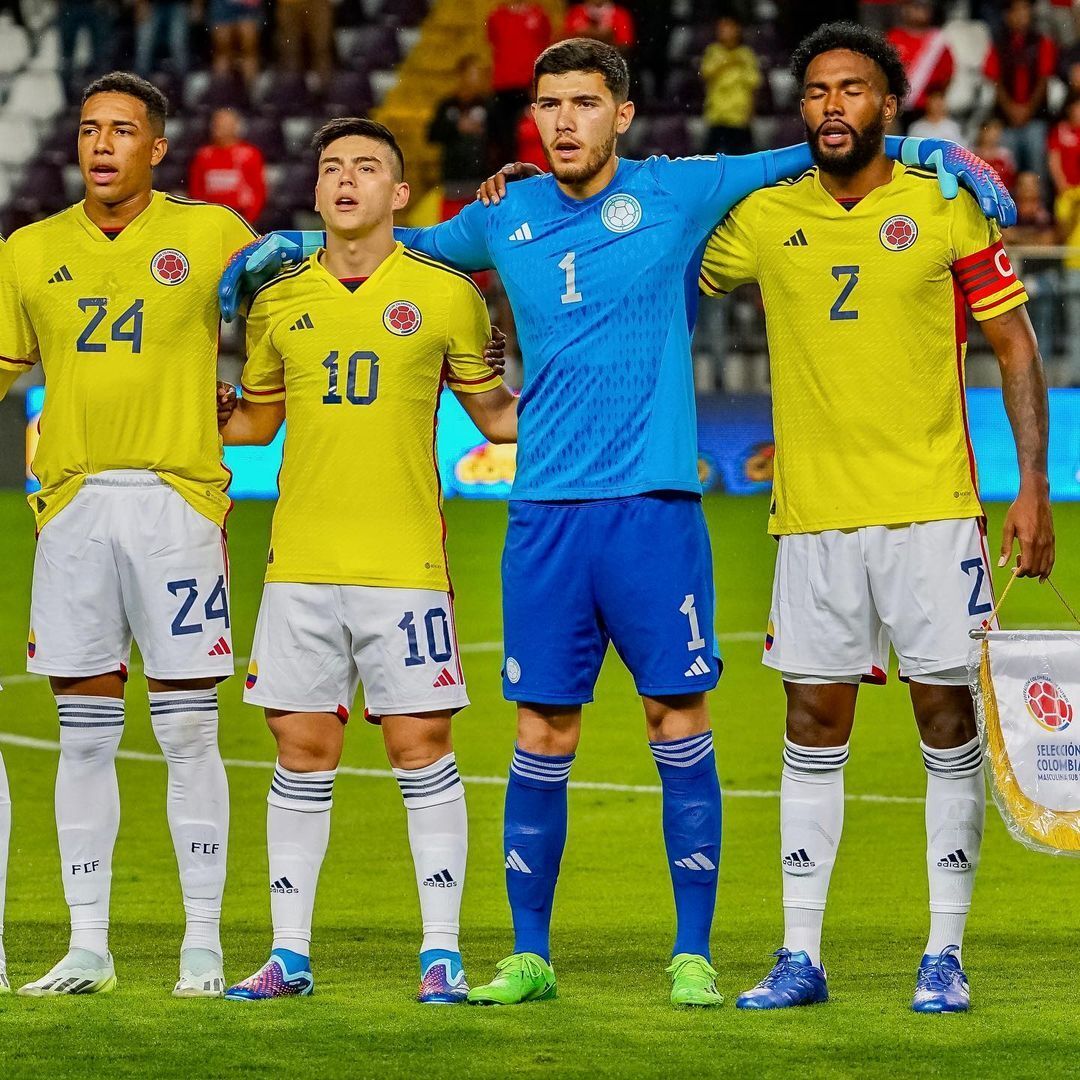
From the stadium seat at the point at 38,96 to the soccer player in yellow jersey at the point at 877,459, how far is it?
1661cm

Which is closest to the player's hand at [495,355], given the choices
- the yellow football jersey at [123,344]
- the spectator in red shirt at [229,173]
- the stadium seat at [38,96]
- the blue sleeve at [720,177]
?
the blue sleeve at [720,177]

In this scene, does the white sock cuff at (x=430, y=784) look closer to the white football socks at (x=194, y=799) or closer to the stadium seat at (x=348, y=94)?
the white football socks at (x=194, y=799)

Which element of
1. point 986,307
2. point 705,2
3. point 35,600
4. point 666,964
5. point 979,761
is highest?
point 705,2

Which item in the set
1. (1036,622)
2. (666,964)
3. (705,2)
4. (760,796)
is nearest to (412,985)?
(666,964)

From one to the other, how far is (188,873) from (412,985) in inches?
22.7

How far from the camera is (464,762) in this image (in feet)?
29.0

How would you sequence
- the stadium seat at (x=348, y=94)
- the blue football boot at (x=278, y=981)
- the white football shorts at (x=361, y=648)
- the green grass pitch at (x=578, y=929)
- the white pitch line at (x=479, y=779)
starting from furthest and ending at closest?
the stadium seat at (x=348, y=94), the white pitch line at (x=479, y=779), the white football shorts at (x=361, y=648), the blue football boot at (x=278, y=981), the green grass pitch at (x=578, y=929)

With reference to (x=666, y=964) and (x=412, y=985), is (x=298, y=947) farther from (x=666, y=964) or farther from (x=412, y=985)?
(x=666, y=964)

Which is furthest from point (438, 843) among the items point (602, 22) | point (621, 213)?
point (602, 22)

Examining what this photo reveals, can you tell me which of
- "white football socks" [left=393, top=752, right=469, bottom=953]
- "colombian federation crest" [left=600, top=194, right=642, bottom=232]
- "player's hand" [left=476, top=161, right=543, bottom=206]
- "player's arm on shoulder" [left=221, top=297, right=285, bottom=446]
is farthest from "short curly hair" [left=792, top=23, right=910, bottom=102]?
"white football socks" [left=393, top=752, right=469, bottom=953]

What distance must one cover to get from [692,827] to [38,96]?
1709 cm

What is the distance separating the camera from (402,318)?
4953 mm

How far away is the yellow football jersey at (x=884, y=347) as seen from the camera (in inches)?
189

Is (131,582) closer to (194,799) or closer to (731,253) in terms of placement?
(194,799)
